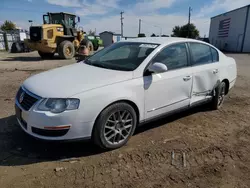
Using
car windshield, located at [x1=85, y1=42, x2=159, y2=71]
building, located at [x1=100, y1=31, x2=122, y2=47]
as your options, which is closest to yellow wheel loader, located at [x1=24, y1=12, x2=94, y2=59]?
car windshield, located at [x1=85, y1=42, x2=159, y2=71]

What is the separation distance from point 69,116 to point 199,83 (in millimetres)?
2507

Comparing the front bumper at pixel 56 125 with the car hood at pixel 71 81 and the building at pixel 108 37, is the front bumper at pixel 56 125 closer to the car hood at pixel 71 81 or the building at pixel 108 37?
the car hood at pixel 71 81

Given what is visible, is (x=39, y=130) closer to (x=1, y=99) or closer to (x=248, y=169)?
(x=248, y=169)

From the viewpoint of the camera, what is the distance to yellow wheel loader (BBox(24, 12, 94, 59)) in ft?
43.4

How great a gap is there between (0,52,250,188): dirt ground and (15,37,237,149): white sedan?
1.14ft

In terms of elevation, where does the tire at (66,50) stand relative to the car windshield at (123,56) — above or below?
below

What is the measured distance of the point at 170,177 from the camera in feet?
8.18

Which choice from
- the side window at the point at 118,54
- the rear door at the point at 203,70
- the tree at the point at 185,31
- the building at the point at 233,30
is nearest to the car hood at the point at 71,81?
the side window at the point at 118,54

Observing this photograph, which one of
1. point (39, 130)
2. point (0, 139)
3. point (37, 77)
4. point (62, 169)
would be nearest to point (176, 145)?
point (62, 169)

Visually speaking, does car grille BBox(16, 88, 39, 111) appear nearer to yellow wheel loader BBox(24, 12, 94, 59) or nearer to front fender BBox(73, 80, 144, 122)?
front fender BBox(73, 80, 144, 122)

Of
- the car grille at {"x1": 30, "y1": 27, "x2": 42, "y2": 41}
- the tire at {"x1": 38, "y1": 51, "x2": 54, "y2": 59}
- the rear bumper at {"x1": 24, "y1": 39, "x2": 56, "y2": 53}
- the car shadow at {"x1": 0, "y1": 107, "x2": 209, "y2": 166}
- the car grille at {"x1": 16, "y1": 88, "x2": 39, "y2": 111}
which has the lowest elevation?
the car shadow at {"x1": 0, "y1": 107, "x2": 209, "y2": 166}

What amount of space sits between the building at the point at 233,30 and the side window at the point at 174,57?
97.2ft

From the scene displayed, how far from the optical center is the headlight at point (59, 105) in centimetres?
254

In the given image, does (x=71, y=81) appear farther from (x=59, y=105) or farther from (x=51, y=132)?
(x=51, y=132)
